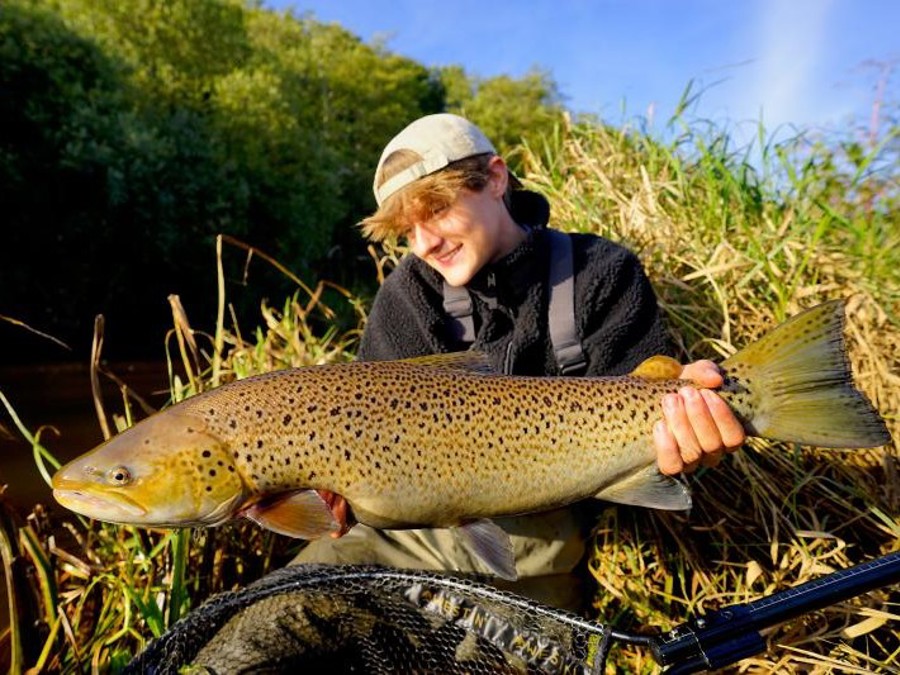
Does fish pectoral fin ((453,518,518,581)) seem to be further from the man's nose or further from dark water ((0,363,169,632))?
dark water ((0,363,169,632))

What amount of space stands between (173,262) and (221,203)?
1832mm

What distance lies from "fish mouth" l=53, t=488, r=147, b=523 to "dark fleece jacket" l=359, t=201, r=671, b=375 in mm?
1346

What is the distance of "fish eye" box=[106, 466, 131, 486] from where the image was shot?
1.75m

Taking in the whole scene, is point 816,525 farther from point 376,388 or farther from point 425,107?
point 425,107

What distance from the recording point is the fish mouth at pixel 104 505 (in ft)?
5.68

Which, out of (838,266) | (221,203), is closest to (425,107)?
(221,203)

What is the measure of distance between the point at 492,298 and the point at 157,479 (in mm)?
1487

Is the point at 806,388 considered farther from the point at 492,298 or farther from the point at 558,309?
the point at 492,298

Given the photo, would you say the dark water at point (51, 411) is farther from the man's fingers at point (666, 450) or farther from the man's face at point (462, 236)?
the man's fingers at point (666, 450)

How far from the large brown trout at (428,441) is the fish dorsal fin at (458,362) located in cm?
1

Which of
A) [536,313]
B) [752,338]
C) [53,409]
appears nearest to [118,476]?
[536,313]

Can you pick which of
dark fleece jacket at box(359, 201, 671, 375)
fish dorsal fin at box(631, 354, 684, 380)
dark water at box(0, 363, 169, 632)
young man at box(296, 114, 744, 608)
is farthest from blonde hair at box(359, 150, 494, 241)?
dark water at box(0, 363, 169, 632)

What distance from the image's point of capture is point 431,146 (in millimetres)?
2605

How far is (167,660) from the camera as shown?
1.82 meters
